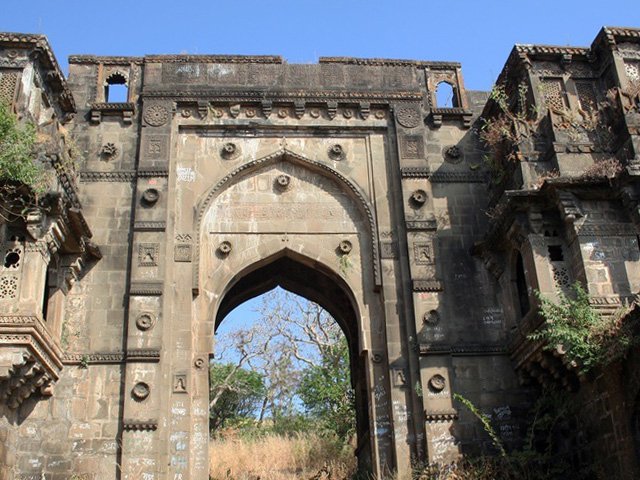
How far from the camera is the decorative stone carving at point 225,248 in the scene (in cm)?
1441

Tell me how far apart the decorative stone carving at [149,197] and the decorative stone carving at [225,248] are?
1404mm

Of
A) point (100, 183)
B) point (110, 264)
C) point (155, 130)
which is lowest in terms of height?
point (110, 264)

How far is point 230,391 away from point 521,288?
18.3 meters

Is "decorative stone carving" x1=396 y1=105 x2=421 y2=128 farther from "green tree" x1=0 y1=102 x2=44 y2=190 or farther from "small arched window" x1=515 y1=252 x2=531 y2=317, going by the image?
"green tree" x1=0 y1=102 x2=44 y2=190

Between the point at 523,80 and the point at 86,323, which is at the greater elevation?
the point at 523,80

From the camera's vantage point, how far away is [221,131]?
50.4 feet

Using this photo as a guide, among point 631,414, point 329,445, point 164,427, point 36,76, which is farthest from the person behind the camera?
point 329,445

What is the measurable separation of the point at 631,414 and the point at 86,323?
8.50m

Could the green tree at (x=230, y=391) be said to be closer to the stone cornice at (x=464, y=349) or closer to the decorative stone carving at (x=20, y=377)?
the stone cornice at (x=464, y=349)

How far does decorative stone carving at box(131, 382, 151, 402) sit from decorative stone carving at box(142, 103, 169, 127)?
196 inches

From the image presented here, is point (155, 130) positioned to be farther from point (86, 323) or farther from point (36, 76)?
point (86, 323)

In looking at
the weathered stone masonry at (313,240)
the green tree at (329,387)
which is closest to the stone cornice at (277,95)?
the weathered stone masonry at (313,240)

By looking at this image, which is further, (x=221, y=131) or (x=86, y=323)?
(x=221, y=131)

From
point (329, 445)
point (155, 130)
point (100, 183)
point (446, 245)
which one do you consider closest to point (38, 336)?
point (100, 183)
